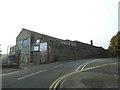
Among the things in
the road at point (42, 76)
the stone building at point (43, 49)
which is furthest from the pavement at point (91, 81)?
the stone building at point (43, 49)

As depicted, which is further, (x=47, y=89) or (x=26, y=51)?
(x=26, y=51)

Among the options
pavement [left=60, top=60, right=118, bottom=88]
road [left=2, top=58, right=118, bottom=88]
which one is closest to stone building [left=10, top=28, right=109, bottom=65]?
road [left=2, top=58, right=118, bottom=88]

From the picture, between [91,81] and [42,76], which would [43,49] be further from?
[91,81]

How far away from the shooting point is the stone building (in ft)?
75.1

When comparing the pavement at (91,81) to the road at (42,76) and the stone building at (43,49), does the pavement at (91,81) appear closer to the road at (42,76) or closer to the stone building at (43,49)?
the road at (42,76)

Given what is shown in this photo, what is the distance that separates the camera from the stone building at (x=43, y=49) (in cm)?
2288

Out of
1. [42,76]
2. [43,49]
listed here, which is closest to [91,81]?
[42,76]

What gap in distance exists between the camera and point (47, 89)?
214 inches

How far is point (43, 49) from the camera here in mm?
23719

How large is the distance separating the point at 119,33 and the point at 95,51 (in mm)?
20974

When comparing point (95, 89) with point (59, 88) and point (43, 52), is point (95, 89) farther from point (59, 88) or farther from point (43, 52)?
point (43, 52)

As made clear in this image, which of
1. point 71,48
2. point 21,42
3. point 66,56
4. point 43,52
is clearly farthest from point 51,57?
point 21,42

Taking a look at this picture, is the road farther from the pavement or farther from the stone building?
the stone building

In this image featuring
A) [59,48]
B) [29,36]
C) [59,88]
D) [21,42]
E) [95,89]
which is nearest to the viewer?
[95,89]
